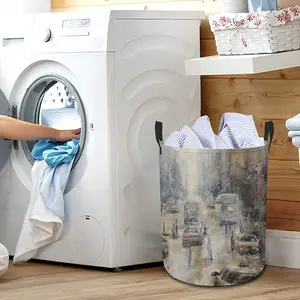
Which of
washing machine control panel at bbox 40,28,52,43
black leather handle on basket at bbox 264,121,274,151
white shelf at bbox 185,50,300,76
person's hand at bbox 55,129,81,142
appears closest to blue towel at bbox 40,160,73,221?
person's hand at bbox 55,129,81,142

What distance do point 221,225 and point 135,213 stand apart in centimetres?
39

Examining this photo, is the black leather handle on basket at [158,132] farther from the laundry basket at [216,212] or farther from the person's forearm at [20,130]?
the person's forearm at [20,130]

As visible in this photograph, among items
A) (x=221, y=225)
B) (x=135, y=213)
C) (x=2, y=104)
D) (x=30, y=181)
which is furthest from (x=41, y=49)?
(x=221, y=225)

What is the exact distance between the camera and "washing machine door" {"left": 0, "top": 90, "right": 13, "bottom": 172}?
3.05 meters

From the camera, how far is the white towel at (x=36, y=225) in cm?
291

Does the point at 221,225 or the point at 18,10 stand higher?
the point at 18,10

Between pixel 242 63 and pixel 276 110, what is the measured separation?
37 centimetres

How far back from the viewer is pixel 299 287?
2.73 metres

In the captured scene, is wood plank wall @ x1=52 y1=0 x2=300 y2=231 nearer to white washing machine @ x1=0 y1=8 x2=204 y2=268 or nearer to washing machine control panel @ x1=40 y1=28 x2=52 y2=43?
white washing machine @ x1=0 y1=8 x2=204 y2=268

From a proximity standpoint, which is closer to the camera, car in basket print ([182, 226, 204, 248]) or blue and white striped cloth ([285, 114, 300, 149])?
blue and white striped cloth ([285, 114, 300, 149])

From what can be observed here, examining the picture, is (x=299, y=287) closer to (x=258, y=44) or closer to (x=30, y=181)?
(x=258, y=44)

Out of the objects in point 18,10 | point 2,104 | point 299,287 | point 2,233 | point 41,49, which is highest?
point 18,10

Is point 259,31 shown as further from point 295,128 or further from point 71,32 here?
point 71,32

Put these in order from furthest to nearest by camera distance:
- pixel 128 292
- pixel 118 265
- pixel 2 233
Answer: pixel 2 233, pixel 118 265, pixel 128 292
